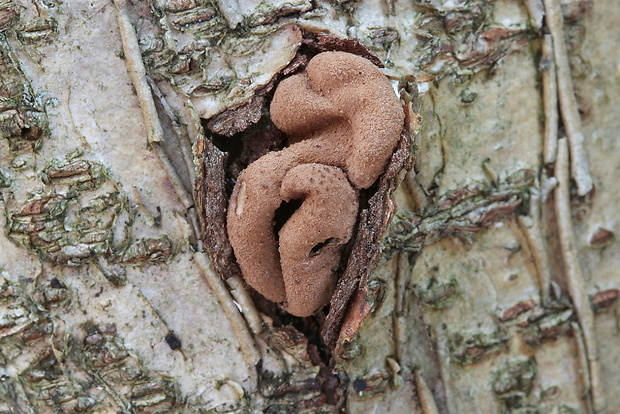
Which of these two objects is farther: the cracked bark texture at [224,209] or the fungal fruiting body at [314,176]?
the cracked bark texture at [224,209]

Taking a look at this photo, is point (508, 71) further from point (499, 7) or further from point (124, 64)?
point (124, 64)

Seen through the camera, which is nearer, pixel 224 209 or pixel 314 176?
pixel 314 176

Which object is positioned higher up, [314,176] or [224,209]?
[314,176]

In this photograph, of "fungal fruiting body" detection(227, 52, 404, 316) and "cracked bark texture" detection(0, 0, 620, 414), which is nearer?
"fungal fruiting body" detection(227, 52, 404, 316)

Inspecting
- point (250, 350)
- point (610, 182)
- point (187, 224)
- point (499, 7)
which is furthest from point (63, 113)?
point (610, 182)
